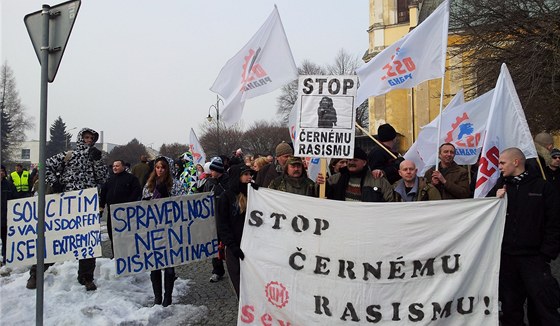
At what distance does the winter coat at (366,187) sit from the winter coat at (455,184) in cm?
82

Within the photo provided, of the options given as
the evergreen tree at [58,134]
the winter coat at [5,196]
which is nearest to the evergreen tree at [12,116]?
the evergreen tree at [58,134]

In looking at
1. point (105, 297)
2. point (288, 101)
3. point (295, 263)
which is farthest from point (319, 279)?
point (288, 101)

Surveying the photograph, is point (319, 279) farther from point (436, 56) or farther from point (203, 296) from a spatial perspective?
point (436, 56)

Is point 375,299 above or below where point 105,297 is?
above

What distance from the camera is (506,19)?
14938mm

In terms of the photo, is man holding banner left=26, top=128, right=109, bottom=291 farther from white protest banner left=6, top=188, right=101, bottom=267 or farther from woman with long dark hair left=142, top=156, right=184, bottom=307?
woman with long dark hair left=142, top=156, right=184, bottom=307

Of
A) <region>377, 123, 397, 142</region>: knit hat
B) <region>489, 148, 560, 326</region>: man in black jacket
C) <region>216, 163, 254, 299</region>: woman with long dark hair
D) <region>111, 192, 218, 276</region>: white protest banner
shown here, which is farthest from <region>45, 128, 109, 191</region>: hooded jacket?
<region>489, 148, 560, 326</region>: man in black jacket

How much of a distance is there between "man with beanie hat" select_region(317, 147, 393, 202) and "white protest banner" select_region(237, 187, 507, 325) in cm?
67

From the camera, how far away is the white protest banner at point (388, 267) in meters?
3.93

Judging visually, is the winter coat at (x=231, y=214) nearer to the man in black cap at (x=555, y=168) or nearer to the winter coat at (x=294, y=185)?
the winter coat at (x=294, y=185)

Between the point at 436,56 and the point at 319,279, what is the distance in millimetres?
3778

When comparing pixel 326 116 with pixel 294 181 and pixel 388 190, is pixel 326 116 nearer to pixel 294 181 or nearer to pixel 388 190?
pixel 294 181

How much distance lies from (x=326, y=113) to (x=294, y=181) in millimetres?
792

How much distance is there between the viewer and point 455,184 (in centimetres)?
544
